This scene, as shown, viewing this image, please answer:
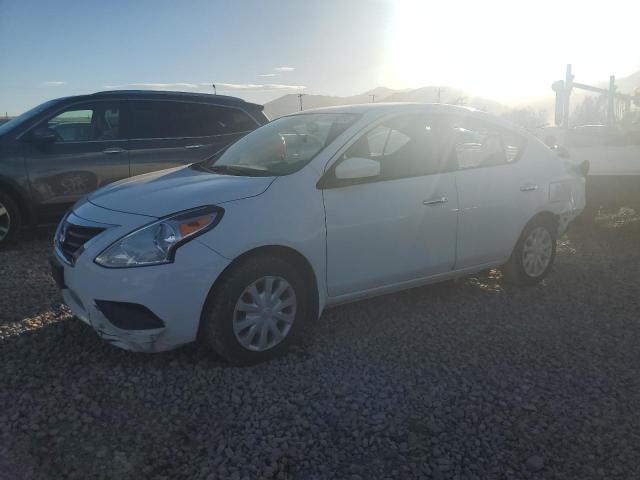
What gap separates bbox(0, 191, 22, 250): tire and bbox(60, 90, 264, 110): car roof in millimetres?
1341

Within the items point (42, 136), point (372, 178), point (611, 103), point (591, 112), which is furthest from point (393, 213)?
point (591, 112)

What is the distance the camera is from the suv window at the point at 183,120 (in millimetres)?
7223

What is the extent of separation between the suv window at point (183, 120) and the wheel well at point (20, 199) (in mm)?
1426

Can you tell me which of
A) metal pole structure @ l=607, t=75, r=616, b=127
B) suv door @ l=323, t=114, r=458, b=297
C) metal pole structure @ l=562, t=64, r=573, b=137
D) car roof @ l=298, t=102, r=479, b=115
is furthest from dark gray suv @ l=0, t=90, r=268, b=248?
metal pole structure @ l=607, t=75, r=616, b=127

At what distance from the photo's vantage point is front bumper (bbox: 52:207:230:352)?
127 inches

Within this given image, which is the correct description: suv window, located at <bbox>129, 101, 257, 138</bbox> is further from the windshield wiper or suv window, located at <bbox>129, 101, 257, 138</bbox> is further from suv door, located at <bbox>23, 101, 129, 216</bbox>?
the windshield wiper

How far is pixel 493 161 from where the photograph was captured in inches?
190

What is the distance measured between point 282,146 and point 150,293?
5.48ft

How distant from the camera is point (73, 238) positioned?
365 cm

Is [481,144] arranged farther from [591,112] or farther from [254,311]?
[591,112]

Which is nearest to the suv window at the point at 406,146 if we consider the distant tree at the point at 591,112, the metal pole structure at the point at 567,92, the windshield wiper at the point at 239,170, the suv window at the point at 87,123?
the windshield wiper at the point at 239,170

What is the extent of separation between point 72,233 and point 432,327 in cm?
256

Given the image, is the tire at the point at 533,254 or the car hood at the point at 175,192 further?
the tire at the point at 533,254

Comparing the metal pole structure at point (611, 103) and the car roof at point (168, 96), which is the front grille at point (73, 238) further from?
the metal pole structure at point (611, 103)
